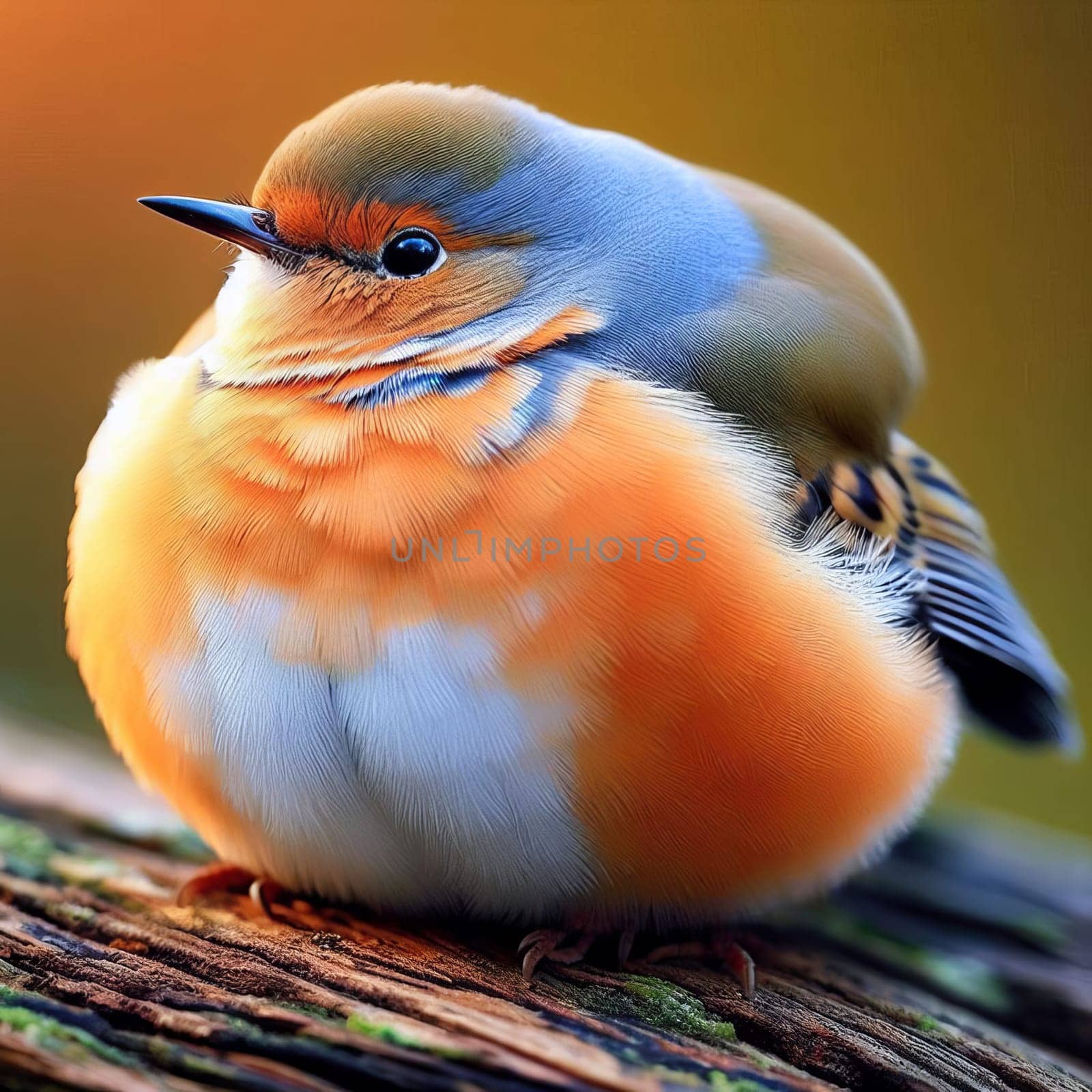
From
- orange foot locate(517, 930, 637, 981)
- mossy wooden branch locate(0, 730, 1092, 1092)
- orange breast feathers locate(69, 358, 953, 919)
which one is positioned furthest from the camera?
orange foot locate(517, 930, 637, 981)

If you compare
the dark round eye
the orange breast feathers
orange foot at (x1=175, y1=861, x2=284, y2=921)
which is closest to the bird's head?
the dark round eye

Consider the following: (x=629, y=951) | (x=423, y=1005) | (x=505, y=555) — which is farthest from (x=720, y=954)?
(x=505, y=555)

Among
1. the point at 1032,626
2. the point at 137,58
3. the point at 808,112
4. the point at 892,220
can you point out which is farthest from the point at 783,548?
the point at 137,58

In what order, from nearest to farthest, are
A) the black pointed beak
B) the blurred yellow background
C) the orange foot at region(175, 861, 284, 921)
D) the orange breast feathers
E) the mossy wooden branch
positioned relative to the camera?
the mossy wooden branch → the orange breast feathers → the black pointed beak → the orange foot at region(175, 861, 284, 921) → the blurred yellow background

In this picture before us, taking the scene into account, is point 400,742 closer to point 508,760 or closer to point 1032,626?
point 508,760

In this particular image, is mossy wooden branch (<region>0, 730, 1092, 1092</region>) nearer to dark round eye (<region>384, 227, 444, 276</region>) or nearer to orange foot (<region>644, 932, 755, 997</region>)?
orange foot (<region>644, 932, 755, 997</region>)

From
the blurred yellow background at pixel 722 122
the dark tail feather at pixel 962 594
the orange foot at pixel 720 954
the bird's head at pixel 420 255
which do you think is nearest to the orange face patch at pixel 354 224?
the bird's head at pixel 420 255

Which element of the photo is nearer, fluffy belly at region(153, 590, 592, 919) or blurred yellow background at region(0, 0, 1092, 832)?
fluffy belly at region(153, 590, 592, 919)
